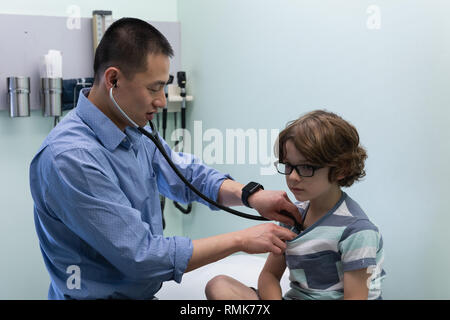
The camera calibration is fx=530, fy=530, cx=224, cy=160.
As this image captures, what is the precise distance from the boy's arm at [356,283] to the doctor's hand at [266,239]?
0.49 ft

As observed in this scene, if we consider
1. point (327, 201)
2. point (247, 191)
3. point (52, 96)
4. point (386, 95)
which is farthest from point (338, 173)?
point (52, 96)

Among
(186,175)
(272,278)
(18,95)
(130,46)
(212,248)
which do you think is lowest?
(272,278)

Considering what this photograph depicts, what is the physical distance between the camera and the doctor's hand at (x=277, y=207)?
1.29 m

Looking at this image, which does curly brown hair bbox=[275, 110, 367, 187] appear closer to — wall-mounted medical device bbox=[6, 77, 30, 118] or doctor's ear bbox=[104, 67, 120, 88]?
doctor's ear bbox=[104, 67, 120, 88]

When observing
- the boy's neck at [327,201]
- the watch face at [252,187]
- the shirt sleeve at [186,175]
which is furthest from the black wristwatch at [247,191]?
the boy's neck at [327,201]

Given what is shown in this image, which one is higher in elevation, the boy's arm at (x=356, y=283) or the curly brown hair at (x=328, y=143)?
the curly brown hair at (x=328, y=143)

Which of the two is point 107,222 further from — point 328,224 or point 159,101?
point 328,224

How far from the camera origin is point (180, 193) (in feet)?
5.14

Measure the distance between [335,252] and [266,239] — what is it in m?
A: 0.15

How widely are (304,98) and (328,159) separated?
26.0 inches

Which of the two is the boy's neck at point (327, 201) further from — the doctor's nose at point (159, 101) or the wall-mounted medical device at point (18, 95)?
the wall-mounted medical device at point (18, 95)

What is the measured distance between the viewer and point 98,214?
113 cm

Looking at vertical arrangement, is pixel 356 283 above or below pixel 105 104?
below

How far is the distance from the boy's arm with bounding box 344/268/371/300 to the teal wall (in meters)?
0.39
